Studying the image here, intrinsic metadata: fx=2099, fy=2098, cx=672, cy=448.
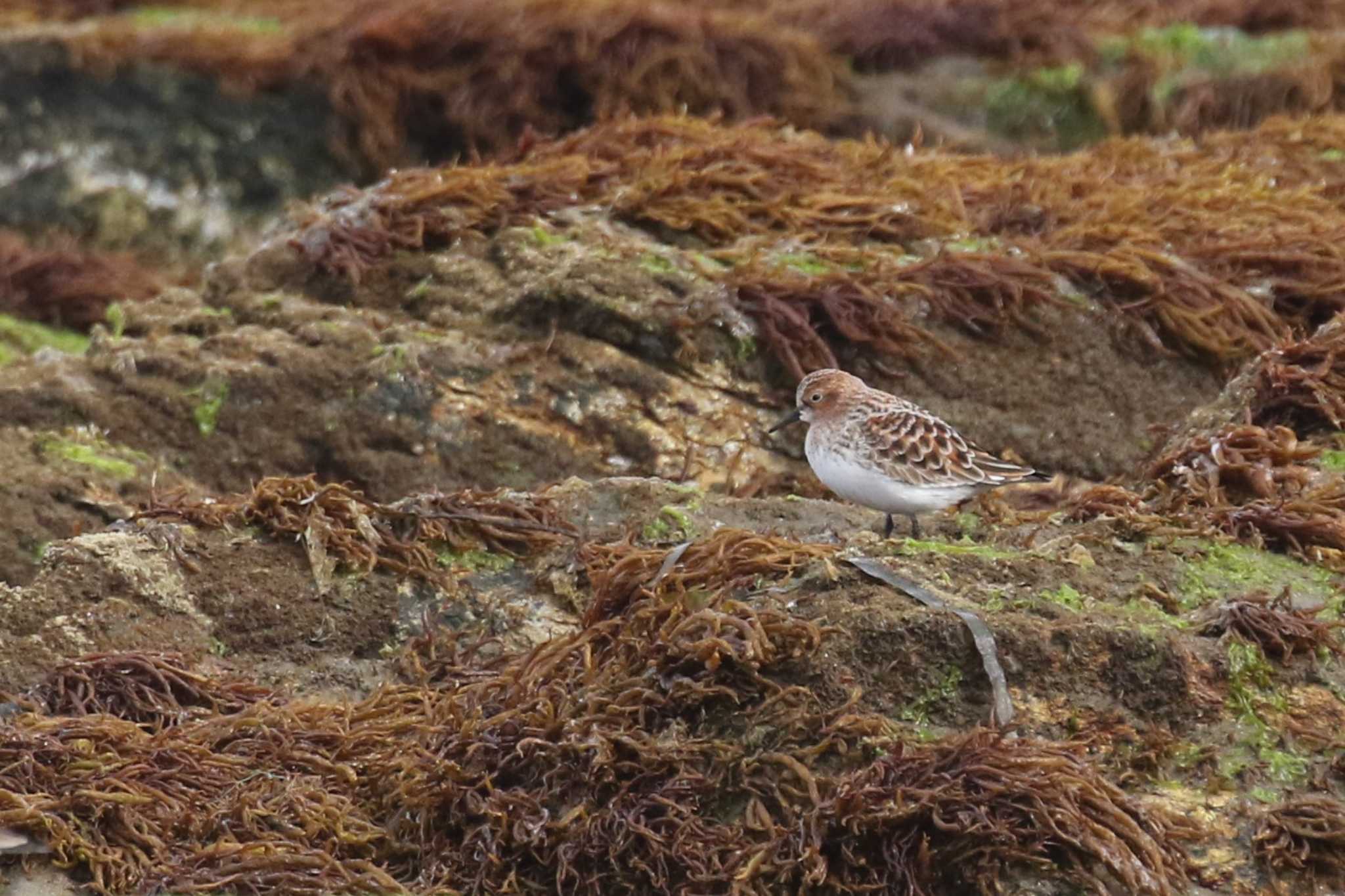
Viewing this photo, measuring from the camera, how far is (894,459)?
7812 mm

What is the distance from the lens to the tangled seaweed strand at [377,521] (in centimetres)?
809

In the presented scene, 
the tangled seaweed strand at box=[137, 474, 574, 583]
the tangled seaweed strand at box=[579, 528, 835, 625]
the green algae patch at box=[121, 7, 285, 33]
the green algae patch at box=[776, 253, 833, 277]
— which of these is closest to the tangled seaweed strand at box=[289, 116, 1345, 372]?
the green algae patch at box=[776, 253, 833, 277]

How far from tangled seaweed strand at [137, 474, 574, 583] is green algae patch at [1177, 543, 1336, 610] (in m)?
2.45

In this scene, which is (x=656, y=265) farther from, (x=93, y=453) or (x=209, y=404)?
(x=93, y=453)

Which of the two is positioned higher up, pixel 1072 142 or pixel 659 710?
pixel 659 710

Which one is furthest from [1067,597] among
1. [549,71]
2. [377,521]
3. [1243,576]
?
[549,71]

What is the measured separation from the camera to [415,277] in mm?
10500

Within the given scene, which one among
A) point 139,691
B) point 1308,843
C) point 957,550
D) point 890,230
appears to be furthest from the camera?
point 890,230

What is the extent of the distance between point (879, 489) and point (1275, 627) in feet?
5.81

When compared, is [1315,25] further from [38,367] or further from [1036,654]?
[1036,654]

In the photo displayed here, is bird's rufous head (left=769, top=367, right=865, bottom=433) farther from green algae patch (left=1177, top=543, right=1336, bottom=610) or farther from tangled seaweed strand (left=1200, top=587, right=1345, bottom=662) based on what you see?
tangled seaweed strand (left=1200, top=587, right=1345, bottom=662)

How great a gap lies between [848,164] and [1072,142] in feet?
16.9

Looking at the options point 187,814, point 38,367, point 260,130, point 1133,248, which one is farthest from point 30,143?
point 187,814

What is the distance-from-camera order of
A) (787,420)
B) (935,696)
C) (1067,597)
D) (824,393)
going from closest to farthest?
(935,696)
(1067,597)
(824,393)
(787,420)
